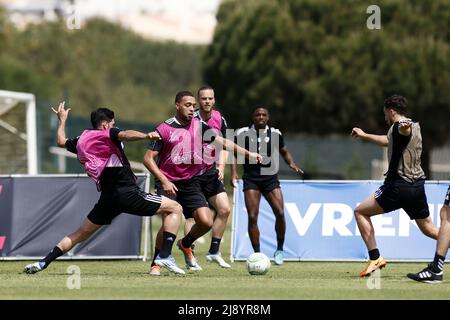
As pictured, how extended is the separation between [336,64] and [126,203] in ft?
90.0

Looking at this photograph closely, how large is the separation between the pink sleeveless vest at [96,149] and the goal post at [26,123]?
11.2 meters

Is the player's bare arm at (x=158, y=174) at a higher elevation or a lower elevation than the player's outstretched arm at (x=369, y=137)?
lower

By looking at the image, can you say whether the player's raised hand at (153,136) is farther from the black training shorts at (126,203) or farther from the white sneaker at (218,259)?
the white sneaker at (218,259)

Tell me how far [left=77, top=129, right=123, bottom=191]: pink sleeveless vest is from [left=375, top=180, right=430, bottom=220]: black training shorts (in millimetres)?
3326

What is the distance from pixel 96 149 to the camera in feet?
45.4

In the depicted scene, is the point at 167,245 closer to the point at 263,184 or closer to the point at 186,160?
the point at 186,160

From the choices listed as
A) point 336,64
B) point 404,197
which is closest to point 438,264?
point 404,197

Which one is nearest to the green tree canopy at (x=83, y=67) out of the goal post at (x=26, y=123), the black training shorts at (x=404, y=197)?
the goal post at (x=26, y=123)

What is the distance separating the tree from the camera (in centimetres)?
3991

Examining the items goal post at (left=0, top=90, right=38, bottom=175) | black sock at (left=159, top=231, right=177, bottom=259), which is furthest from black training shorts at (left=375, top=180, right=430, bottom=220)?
goal post at (left=0, top=90, right=38, bottom=175)

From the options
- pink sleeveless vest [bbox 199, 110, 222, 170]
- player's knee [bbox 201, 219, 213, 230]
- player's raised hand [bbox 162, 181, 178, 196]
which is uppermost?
pink sleeveless vest [bbox 199, 110, 222, 170]

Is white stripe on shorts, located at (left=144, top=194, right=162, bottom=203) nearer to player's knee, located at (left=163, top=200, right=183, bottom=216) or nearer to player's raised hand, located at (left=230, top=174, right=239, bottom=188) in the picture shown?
player's knee, located at (left=163, top=200, right=183, bottom=216)

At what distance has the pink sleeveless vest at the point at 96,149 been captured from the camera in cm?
1380
